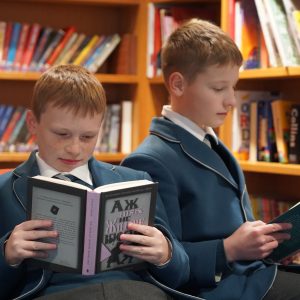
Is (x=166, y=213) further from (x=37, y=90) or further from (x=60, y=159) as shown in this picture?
(x=37, y=90)

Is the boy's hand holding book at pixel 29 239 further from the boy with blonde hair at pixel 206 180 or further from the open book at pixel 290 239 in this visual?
the open book at pixel 290 239

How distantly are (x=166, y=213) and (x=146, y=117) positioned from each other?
162cm

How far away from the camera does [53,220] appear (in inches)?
52.7

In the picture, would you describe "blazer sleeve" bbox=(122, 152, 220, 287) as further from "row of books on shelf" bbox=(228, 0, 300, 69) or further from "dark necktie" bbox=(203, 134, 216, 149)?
"row of books on shelf" bbox=(228, 0, 300, 69)

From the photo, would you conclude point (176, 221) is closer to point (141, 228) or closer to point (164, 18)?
point (141, 228)

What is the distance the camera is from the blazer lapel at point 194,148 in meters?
1.73

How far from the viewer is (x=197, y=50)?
1788mm

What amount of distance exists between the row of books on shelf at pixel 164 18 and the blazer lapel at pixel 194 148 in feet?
4.37

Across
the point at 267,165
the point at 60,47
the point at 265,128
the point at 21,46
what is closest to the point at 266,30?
the point at 265,128

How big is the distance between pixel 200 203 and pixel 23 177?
1.54ft

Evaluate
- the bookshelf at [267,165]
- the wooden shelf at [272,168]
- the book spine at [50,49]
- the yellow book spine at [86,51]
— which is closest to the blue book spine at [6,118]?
the book spine at [50,49]

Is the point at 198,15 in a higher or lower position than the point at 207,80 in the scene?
higher

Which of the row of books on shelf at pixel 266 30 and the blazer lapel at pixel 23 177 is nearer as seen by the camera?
the blazer lapel at pixel 23 177

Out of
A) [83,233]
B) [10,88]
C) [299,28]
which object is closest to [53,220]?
[83,233]
